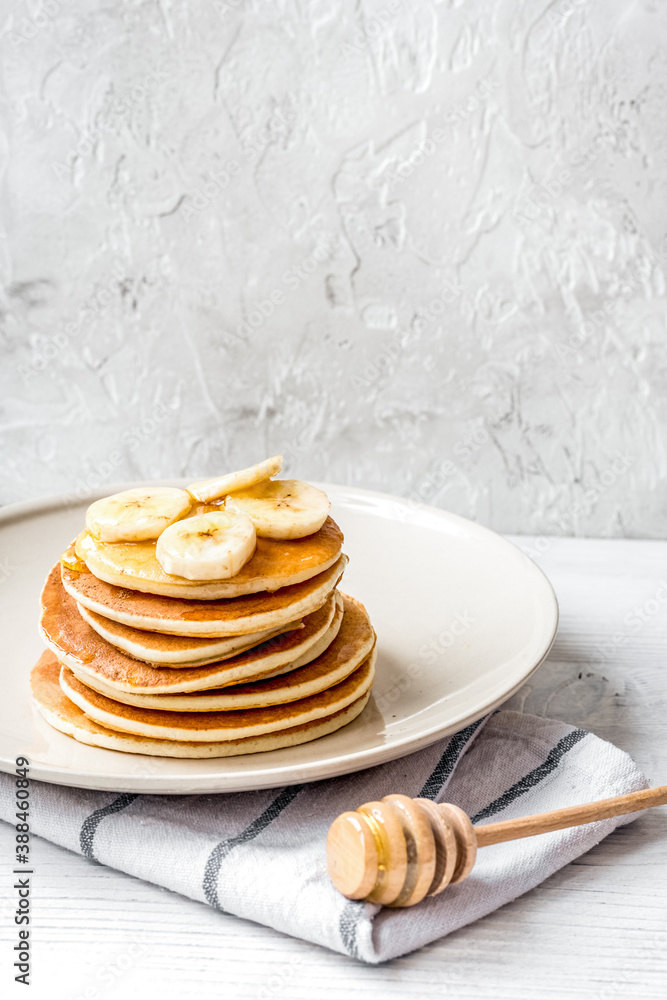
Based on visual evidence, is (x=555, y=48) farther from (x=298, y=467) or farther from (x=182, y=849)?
(x=182, y=849)

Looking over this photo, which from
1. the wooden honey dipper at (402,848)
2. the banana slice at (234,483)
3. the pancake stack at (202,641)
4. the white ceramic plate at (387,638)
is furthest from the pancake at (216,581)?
the wooden honey dipper at (402,848)

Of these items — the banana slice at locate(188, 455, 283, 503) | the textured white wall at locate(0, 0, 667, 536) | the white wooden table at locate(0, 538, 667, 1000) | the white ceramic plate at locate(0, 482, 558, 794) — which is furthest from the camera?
the textured white wall at locate(0, 0, 667, 536)

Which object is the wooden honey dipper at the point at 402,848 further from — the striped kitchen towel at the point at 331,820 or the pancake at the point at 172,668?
the pancake at the point at 172,668

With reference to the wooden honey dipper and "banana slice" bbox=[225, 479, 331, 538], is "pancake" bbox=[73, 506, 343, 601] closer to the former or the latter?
"banana slice" bbox=[225, 479, 331, 538]

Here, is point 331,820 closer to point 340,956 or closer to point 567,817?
point 340,956

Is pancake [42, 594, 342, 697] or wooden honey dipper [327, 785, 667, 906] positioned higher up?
pancake [42, 594, 342, 697]

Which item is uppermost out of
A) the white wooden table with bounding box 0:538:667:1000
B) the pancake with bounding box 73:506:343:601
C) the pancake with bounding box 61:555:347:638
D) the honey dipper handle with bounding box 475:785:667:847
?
the pancake with bounding box 73:506:343:601

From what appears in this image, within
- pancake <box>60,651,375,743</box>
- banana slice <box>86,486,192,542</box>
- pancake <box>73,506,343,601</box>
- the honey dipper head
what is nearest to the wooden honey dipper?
A: the honey dipper head
